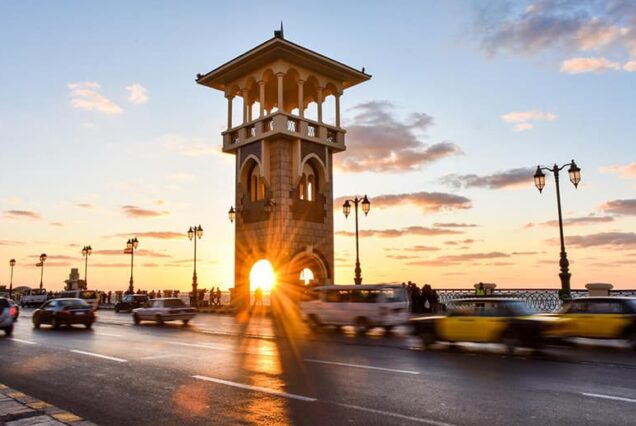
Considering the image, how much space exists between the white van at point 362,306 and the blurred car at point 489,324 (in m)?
4.66

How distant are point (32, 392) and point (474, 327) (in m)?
10.3

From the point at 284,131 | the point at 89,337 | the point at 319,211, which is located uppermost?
the point at 284,131

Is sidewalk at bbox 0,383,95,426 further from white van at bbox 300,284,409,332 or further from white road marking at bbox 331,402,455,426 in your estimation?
white van at bbox 300,284,409,332

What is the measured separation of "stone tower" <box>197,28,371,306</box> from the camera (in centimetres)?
3559

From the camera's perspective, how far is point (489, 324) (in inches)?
556

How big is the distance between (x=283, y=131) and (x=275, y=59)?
4785 millimetres

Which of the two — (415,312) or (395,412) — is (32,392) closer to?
(395,412)

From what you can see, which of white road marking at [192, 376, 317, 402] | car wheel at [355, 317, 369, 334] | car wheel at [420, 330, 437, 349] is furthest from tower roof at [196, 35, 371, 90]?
white road marking at [192, 376, 317, 402]

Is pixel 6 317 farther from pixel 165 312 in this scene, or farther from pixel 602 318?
pixel 602 318

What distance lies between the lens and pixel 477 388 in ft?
29.5

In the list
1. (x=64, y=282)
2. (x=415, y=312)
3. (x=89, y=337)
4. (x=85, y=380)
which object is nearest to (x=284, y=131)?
(x=415, y=312)

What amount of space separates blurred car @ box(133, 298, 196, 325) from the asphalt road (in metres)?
10.2

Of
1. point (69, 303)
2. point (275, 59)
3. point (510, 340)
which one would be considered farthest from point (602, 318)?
point (275, 59)

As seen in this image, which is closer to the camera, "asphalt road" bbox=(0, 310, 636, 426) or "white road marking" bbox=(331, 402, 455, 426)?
"white road marking" bbox=(331, 402, 455, 426)
